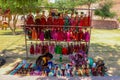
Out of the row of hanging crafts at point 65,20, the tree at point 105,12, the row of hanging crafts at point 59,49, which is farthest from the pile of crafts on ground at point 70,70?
the tree at point 105,12

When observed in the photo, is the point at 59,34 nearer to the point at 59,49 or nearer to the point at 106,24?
the point at 59,49

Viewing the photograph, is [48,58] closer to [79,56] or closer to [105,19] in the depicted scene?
[79,56]

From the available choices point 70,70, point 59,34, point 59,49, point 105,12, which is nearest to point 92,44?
point 59,49

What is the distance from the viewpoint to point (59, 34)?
9.50 m

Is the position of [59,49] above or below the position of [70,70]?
above

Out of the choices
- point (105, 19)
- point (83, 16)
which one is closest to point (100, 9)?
point (105, 19)

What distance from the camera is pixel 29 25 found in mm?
9516

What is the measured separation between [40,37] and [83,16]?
6.77ft

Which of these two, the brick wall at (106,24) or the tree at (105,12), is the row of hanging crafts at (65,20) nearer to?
the brick wall at (106,24)

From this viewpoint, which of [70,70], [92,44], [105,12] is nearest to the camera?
[70,70]

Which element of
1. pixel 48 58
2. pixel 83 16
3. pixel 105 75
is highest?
pixel 83 16

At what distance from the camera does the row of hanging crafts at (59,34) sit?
9.49 meters

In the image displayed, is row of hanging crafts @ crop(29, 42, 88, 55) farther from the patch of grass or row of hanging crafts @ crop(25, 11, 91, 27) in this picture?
the patch of grass

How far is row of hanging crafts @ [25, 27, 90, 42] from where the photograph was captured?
949cm
